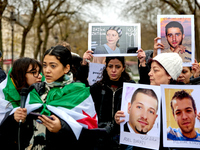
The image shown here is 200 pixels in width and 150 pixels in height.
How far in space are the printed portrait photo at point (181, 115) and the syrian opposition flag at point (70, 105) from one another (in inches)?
30.3

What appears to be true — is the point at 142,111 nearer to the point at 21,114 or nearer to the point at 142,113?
the point at 142,113

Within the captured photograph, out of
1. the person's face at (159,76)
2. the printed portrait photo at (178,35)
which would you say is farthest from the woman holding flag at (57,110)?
the printed portrait photo at (178,35)

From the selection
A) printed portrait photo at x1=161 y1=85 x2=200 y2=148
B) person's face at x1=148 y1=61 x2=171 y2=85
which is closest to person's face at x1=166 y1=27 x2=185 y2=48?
person's face at x1=148 y1=61 x2=171 y2=85

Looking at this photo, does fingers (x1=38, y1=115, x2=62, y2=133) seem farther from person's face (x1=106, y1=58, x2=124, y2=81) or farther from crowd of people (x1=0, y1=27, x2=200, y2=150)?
person's face (x1=106, y1=58, x2=124, y2=81)

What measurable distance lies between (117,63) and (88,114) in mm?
1142

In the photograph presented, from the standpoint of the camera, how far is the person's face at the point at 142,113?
266 cm

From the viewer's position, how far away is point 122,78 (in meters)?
3.61

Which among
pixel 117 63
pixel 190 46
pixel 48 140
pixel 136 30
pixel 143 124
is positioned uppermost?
pixel 136 30

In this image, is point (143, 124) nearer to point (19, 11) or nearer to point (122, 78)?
point (122, 78)

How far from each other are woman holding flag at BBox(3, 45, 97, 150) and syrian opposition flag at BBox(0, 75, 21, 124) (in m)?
0.28

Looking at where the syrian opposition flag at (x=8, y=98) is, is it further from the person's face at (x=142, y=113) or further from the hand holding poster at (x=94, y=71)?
the hand holding poster at (x=94, y=71)

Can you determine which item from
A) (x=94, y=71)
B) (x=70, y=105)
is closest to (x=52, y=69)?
(x=70, y=105)

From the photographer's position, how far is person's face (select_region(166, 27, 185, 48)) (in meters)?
3.47

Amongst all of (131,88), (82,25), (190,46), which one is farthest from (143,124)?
(82,25)
